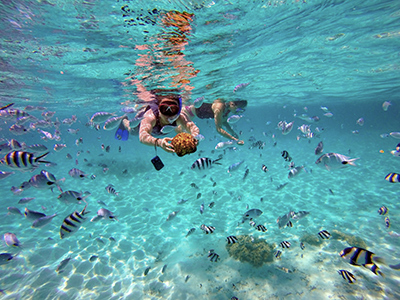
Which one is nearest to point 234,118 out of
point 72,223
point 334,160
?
point 334,160

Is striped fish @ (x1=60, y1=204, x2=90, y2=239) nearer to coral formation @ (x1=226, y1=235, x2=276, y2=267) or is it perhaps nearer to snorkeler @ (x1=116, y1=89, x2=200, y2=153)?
snorkeler @ (x1=116, y1=89, x2=200, y2=153)

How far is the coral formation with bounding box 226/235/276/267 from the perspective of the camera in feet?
23.5

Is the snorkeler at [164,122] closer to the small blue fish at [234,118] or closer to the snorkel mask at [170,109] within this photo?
the snorkel mask at [170,109]

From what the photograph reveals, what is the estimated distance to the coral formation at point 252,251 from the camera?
7176 mm

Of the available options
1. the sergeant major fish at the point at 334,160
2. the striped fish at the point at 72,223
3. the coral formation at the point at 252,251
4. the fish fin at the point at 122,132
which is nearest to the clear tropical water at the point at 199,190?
the coral formation at the point at 252,251

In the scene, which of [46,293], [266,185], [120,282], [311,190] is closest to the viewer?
[46,293]

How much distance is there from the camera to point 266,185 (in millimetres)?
14984

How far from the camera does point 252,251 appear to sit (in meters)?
7.38

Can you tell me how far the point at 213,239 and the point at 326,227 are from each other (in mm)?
5938

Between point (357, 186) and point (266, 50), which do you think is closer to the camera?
point (266, 50)

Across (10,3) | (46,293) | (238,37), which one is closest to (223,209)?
(46,293)

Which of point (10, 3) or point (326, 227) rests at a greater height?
point (10, 3)

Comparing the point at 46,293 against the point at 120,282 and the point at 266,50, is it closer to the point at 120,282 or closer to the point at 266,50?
the point at 120,282

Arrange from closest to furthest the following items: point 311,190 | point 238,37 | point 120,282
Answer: point 120,282 < point 238,37 < point 311,190
